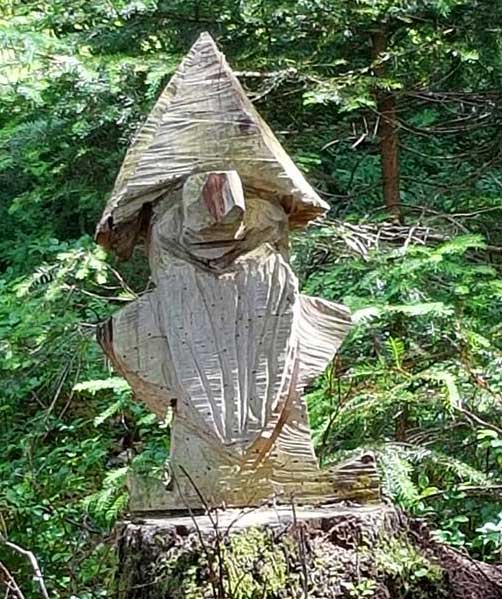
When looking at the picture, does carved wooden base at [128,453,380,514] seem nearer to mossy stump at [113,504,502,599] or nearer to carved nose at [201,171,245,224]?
mossy stump at [113,504,502,599]

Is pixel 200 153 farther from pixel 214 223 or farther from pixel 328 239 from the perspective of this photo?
pixel 328 239

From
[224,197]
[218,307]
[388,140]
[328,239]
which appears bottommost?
[328,239]

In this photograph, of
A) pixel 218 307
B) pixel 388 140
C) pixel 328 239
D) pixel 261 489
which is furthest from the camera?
pixel 388 140

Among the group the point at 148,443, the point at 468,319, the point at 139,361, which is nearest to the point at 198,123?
the point at 139,361

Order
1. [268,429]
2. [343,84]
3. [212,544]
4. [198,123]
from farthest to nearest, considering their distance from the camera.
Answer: [343,84] < [198,123] < [268,429] < [212,544]

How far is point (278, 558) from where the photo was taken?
2.24 meters

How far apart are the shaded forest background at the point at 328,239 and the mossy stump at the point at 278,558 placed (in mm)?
762

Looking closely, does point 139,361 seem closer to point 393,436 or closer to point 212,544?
point 212,544

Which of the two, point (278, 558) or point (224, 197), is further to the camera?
point (224, 197)

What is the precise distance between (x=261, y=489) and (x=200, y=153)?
82 cm

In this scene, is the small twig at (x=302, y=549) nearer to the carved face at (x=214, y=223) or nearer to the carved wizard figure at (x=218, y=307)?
the carved wizard figure at (x=218, y=307)

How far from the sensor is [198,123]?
2.72m

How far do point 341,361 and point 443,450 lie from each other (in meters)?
0.52

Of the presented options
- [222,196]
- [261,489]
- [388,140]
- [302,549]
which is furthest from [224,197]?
[388,140]
